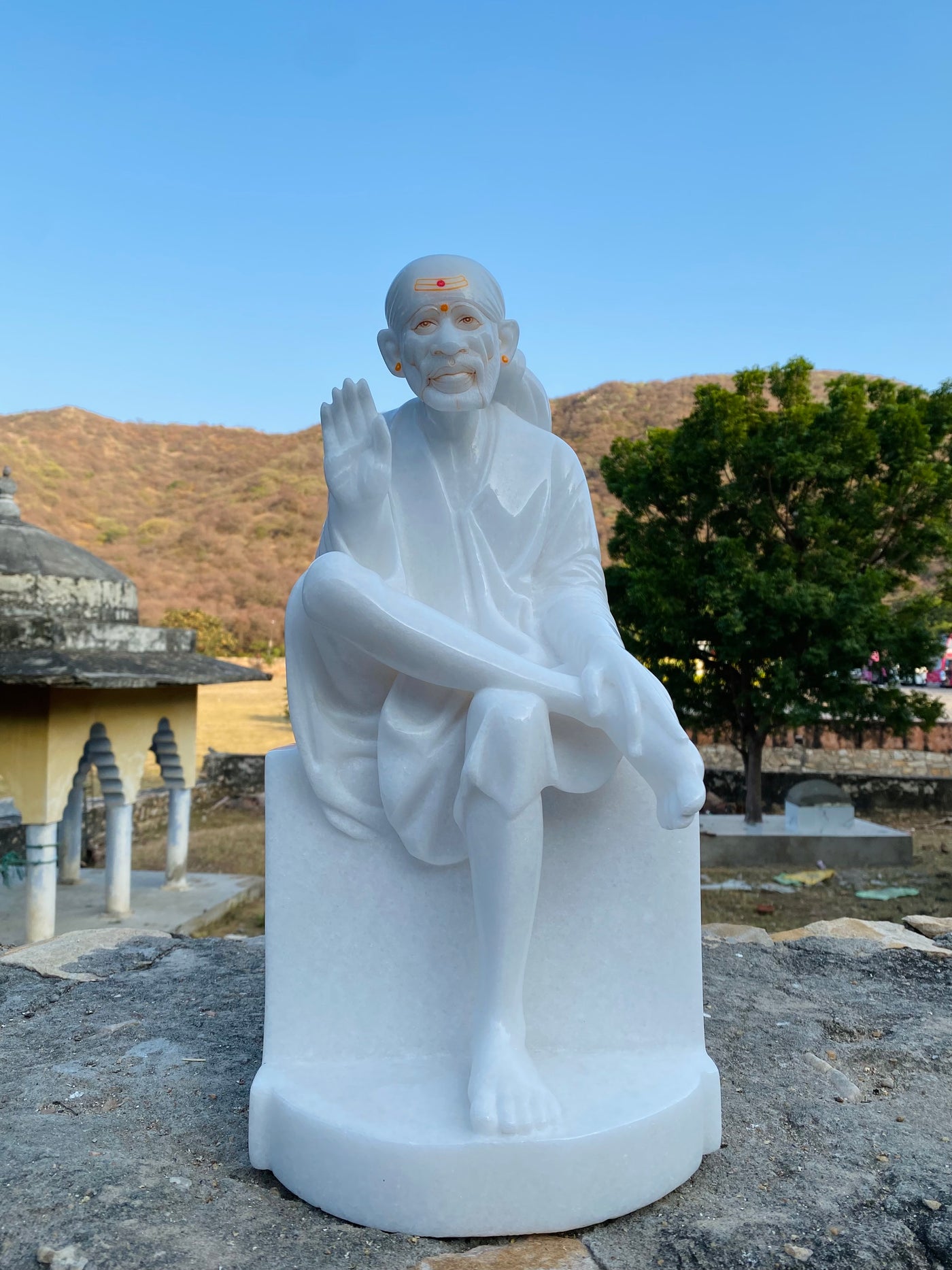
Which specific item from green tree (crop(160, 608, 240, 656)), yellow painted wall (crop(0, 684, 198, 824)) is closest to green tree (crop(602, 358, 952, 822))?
yellow painted wall (crop(0, 684, 198, 824))

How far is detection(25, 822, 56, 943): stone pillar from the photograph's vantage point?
6.93 meters

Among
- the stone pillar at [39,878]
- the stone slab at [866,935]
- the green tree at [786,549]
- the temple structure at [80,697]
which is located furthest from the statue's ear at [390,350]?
the green tree at [786,549]

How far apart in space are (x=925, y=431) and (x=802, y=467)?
1369 mm

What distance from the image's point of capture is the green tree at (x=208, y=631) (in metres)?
34.2

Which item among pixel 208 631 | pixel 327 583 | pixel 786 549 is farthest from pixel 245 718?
pixel 327 583

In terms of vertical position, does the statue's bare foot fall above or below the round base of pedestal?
above

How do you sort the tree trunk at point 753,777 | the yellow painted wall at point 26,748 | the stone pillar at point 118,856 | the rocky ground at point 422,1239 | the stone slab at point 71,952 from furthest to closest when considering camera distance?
the tree trunk at point 753,777, the stone pillar at point 118,856, the yellow painted wall at point 26,748, the stone slab at point 71,952, the rocky ground at point 422,1239

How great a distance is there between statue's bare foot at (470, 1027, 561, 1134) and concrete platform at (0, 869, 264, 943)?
6.03 meters

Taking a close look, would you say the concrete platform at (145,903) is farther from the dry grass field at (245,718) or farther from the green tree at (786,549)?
the dry grass field at (245,718)

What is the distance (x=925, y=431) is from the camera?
9766mm

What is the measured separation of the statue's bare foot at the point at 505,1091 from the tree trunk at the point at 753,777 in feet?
29.9

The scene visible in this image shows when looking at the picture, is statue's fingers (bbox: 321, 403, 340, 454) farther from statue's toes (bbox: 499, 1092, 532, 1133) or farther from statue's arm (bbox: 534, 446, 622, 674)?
statue's toes (bbox: 499, 1092, 532, 1133)

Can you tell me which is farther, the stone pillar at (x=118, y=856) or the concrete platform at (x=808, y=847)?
the concrete platform at (x=808, y=847)

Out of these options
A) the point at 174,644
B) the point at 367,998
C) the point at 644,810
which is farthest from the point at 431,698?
the point at 174,644
